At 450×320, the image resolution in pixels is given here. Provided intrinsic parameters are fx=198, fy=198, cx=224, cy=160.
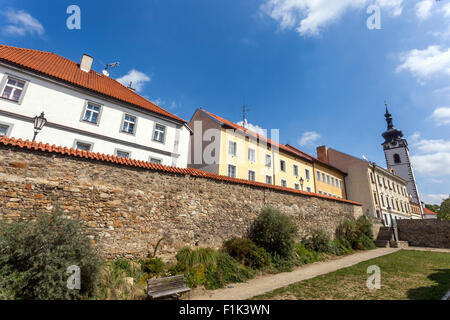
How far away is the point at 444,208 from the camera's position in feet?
143

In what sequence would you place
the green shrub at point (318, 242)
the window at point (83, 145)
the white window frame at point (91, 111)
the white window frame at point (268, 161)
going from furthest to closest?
the white window frame at point (268, 161) < the white window frame at point (91, 111) < the window at point (83, 145) < the green shrub at point (318, 242)

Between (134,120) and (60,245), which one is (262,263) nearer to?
(60,245)

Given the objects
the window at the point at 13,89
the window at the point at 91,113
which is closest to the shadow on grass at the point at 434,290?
the window at the point at 91,113

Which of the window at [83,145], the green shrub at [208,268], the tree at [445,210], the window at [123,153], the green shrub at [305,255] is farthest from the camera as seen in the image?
the tree at [445,210]

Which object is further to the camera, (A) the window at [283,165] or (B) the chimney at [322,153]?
(B) the chimney at [322,153]

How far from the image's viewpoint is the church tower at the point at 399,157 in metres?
45.2

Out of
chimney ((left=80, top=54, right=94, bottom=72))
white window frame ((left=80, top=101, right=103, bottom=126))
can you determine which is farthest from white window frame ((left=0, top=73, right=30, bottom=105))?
chimney ((left=80, top=54, right=94, bottom=72))

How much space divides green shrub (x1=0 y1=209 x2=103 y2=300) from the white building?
953cm

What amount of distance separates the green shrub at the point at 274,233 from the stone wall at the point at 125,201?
62cm

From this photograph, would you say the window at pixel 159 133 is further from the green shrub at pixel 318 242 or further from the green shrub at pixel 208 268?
→ the green shrub at pixel 318 242

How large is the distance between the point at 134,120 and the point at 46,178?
33.8 feet

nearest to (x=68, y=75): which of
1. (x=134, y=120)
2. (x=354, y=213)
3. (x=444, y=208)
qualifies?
(x=134, y=120)

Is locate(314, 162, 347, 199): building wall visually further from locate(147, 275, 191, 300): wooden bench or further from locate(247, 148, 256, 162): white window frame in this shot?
locate(147, 275, 191, 300): wooden bench

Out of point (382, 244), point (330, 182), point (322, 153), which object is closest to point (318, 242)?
point (382, 244)
